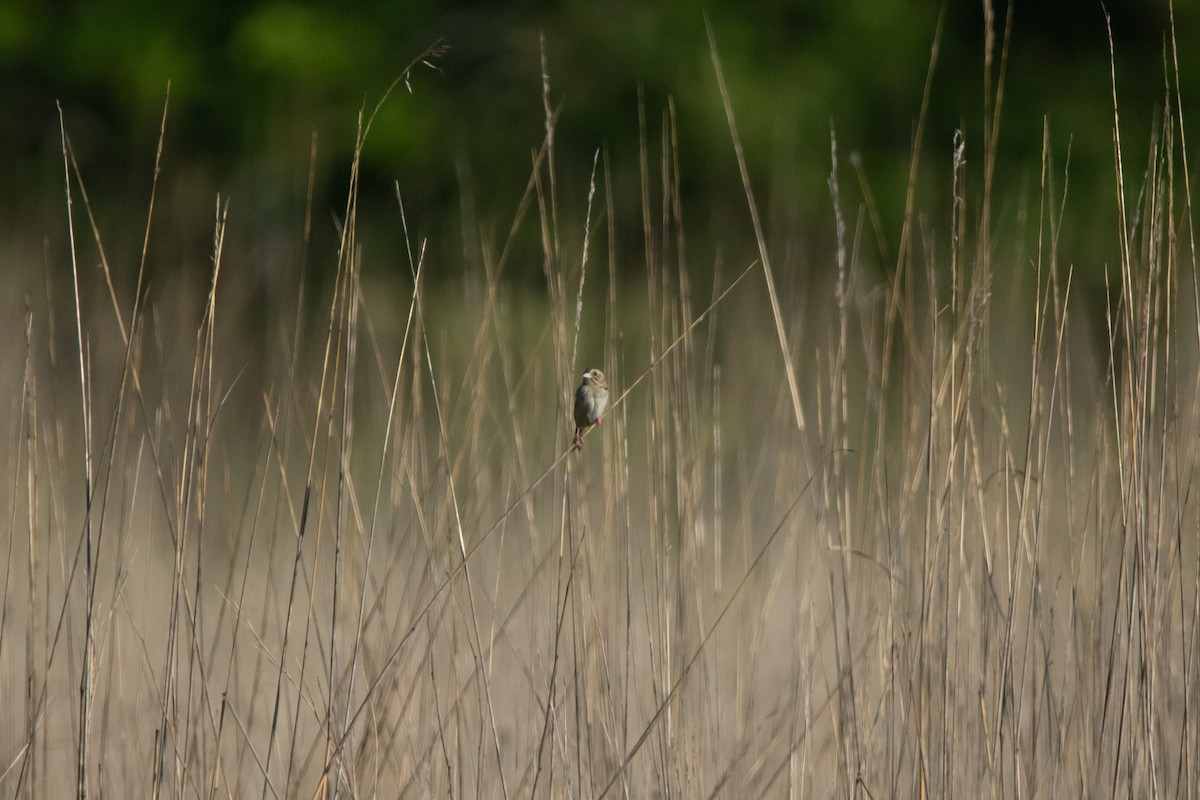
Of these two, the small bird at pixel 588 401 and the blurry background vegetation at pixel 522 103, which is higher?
the blurry background vegetation at pixel 522 103

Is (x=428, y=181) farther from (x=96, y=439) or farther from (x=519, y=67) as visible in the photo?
(x=96, y=439)

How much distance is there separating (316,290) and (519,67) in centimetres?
133

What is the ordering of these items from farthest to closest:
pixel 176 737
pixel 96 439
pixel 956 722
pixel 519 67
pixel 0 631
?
pixel 519 67, pixel 96 439, pixel 956 722, pixel 0 631, pixel 176 737

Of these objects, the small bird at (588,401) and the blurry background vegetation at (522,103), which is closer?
the small bird at (588,401)

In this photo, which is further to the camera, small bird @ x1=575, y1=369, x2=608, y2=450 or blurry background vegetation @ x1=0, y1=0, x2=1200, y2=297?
blurry background vegetation @ x1=0, y1=0, x2=1200, y2=297

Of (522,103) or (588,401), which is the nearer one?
(588,401)

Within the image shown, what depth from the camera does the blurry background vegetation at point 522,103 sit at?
474 centimetres

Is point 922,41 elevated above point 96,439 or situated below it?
above

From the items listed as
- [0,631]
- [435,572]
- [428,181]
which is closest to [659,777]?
[435,572]

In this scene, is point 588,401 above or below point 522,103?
below

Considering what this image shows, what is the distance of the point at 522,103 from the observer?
507 cm

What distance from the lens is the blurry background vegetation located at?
474cm

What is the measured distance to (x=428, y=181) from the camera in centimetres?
511

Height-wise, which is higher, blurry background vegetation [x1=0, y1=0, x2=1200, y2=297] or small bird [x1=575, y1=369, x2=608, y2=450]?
blurry background vegetation [x1=0, y1=0, x2=1200, y2=297]
